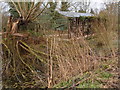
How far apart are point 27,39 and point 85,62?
0.93 metres

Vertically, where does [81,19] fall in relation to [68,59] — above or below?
above

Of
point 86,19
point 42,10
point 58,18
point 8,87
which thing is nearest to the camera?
point 8,87

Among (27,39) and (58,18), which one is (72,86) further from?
(58,18)

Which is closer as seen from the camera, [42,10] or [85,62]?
[85,62]

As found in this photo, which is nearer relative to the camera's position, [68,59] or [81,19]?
[68,59]

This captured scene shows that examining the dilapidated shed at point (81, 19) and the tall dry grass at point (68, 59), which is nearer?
the tall dry grass at point (68, 59)

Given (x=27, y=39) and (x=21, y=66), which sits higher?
(x=27, y=39)

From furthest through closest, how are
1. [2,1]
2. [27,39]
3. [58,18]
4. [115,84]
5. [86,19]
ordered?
1. [86,19]
2. [58,18]
3. [27,39]
4. [2,1]
5. [115,84]

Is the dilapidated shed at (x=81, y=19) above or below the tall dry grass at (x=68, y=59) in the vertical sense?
above

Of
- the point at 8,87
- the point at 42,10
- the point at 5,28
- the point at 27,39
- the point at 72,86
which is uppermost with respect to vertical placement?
the point at 42,10

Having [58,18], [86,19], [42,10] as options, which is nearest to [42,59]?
[42,10]

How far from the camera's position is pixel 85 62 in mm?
1868

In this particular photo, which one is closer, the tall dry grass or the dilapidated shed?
the tall dry grass

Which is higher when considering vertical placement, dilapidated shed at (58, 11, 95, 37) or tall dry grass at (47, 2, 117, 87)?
dilapidated shed at (58, 11, 95, 37)
